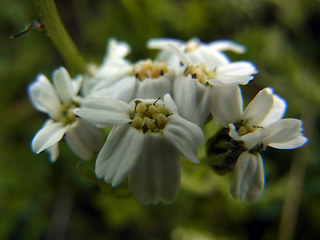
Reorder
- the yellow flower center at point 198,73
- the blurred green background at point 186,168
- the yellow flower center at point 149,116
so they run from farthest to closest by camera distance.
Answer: the blurred green background at point 186,168, the yellow flower center at point 198,73, the yellow flower center at point 149,116

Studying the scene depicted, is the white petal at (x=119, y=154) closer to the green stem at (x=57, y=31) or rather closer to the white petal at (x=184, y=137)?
the white petal at (x=184, y=137)

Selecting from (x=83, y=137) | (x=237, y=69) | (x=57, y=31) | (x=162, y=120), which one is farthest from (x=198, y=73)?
(x=57, y=31)

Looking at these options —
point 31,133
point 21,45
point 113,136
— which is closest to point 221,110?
point 113,136

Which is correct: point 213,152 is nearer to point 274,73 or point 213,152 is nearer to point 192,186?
point 192,186

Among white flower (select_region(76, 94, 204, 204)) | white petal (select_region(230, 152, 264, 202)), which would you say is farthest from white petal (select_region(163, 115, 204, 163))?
white petal (select_region(230, 152, 264, 202))

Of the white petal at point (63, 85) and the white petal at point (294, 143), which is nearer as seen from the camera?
the white petal at point (294, 143)

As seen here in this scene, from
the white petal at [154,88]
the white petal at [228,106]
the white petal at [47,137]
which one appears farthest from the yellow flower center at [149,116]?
the white petal at [47,137]

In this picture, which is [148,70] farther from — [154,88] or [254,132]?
[254,132]
